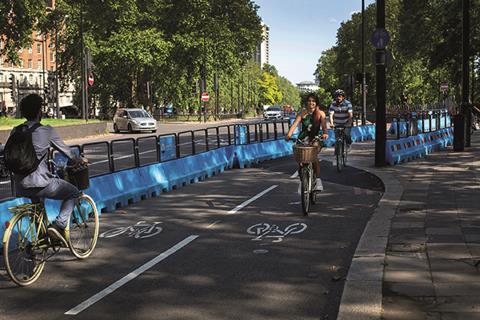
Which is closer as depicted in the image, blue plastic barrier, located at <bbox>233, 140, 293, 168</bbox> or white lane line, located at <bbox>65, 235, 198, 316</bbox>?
white lane line, located at <bbox>65, 235, 198, 316</bbox>

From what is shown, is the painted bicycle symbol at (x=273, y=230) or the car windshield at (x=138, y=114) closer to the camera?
the painted bicycle symbol at (x=273, y=230)

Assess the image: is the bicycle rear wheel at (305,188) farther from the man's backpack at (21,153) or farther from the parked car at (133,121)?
the parked car at (133,121)

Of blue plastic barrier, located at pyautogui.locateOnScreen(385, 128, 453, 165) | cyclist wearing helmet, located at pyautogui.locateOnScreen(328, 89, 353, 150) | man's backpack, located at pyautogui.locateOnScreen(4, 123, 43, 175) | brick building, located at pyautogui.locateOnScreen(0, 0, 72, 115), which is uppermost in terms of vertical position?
brick building, located at pyautogui.locateOnScreen(0, 0, 72, 115)

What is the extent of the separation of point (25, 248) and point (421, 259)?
13.0 feet

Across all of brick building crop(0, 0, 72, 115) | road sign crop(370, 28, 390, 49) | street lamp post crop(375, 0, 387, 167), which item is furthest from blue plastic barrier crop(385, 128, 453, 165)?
brick building crop(0, 0, 72, 115)

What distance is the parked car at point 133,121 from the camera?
39.4 m

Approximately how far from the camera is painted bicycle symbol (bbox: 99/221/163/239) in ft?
26.7

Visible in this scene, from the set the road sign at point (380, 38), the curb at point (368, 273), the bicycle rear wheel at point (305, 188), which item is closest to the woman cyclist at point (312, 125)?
the bicycle rear wheel at point (305, 188)

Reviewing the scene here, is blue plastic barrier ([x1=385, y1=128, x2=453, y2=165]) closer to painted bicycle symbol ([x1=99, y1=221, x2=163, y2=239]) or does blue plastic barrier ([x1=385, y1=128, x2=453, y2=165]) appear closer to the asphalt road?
the asphalt road

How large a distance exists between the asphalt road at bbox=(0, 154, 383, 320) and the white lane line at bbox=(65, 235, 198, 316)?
0.01 m

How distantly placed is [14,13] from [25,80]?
65.2m

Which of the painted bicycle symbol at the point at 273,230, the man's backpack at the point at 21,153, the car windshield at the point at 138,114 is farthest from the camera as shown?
the car windshield at the point at 138,114

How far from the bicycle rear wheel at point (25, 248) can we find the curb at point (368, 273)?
9.90 ft

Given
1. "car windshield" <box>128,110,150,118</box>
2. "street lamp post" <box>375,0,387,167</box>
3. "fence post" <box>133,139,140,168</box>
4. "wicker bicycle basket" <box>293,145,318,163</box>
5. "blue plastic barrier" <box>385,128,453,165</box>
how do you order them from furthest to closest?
"car windshield" <box>128,110,150,118</box>
"blue plastic barrier" <box>385,128,453,165</box>
"street lamp post" <box>375,0,387,167</box>
"fence post" <box>133,139,140,168</box>
"wicker bicycle basket" <box>293,145,318,163</box>
